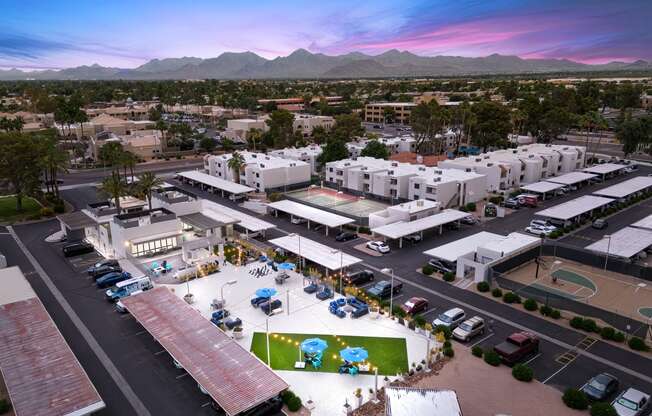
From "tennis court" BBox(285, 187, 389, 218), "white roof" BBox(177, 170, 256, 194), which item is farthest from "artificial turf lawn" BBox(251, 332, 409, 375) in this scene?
"white roof" BBox(177, 170, 256, 194)

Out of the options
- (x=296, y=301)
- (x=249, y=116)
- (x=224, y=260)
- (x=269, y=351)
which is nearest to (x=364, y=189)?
(x=224, y=260)

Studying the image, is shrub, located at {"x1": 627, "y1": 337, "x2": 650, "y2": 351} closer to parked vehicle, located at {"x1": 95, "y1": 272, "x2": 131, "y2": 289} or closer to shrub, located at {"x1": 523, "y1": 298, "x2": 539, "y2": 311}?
shrub, located at {"x1": 523, "y1": 298, "x2": 539, "y2": 311}

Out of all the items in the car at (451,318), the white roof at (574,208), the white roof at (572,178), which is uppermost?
the white roof at (572,178)

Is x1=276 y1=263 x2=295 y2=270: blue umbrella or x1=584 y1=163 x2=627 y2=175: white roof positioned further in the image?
x1=584 y1=163 x2=627 y2=175: white roof

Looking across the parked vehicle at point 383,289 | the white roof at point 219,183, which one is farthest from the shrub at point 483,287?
the white roof at point 219,183

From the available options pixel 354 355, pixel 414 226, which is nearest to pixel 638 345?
pixel 354 355

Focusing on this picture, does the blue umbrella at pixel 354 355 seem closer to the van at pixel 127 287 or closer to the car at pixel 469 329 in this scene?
the car at pixel 469 329
